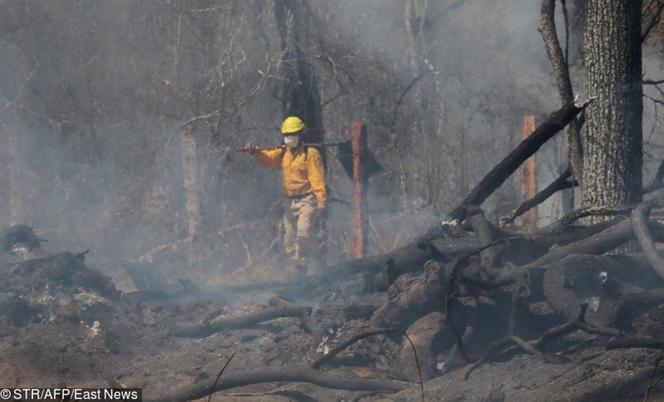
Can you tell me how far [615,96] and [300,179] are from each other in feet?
15.6

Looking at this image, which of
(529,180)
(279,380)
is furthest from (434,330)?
(529,180)

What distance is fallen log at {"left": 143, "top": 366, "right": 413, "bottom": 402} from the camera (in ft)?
17.9

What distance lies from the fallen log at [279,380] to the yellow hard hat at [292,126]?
4.79 meters

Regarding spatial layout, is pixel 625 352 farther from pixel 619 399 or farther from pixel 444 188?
pixel 444 188

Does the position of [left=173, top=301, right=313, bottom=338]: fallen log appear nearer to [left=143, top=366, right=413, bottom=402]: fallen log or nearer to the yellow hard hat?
[left=143, top=366, right=413, bottom=402]: fallen log

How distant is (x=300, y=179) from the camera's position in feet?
33.7

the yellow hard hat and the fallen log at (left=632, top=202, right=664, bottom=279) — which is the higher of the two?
the yellow hard hat

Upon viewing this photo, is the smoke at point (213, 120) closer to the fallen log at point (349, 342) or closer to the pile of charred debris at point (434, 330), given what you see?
the pile of charred debris at point (434, 330)

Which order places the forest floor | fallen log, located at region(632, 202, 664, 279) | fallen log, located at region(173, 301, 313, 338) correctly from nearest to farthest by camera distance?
1. the forest floor
2. fallen log, located at region(632, 202, 664, 279)
3. fallen log, located at region(173, 301, 313, 338)

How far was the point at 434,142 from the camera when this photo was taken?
13.2 m

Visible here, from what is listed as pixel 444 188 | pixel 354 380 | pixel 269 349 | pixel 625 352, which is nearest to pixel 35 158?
pixel 444 188

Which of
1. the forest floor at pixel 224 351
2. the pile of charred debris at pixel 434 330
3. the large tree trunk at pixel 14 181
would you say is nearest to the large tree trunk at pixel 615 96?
the pile of charred debris at pixel 434 330

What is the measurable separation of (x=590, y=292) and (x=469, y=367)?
1300 mm

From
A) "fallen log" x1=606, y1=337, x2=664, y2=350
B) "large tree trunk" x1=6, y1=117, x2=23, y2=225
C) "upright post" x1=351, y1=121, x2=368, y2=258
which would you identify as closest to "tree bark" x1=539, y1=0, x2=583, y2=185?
"fallen log" x1=606, y1=337, x2=664, y2=350
